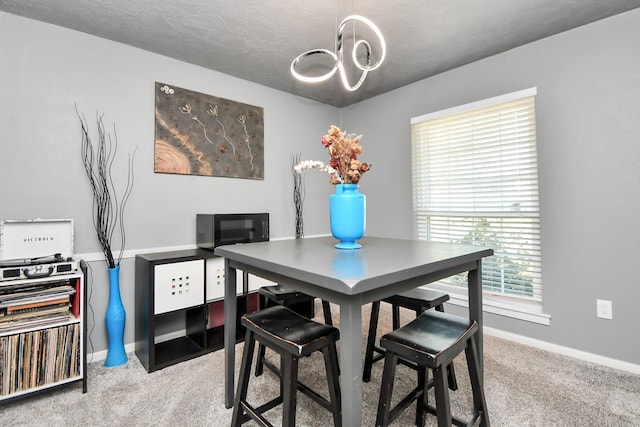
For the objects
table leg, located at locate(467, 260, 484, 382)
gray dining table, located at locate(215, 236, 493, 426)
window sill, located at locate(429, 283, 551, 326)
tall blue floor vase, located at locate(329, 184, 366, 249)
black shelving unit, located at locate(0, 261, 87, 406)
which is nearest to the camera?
gray dining table, located at locate(215, 236, 493, 426)

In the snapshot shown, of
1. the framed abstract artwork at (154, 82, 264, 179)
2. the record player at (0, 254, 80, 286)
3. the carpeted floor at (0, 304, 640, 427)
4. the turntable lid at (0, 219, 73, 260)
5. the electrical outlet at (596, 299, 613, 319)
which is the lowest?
the carpeted floor at (0, 304, 640, 427)

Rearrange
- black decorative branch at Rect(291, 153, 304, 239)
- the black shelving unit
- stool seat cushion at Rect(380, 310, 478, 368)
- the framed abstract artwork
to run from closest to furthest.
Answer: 1. stool seat cushion at Rect(380, 310, 478, 368)
2. the black shelving unit
3. the framed abstract artwork
4. black decorative branch at Rect(291, 153, 304, 239)

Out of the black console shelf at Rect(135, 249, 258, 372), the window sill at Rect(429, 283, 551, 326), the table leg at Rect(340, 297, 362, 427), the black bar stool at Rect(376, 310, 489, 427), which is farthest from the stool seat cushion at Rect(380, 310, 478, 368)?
the black console shelf at Rect(135, 249, 258, 372)

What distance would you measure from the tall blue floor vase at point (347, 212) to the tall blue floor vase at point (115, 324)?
5.99 feet

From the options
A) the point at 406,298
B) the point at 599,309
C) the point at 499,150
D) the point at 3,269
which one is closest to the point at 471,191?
the point at 499,150

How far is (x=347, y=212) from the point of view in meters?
1.50

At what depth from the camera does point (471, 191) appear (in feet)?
9.74

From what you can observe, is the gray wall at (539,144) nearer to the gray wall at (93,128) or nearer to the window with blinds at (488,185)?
the gray wall at (93,128)

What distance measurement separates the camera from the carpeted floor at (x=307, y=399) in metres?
1.66

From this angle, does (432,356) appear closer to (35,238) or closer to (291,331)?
(291,331)

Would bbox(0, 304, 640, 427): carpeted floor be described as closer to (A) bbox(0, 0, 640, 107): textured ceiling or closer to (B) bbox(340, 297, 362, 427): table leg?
(B) bbox(340, 297, 362, 427): table leg

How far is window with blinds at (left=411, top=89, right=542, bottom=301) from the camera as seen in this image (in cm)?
261

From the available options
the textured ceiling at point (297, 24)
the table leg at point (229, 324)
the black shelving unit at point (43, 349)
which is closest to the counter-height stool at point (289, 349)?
the table leg at point (229, 324)

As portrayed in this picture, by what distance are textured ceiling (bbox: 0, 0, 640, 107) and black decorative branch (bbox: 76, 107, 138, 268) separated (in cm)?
72
